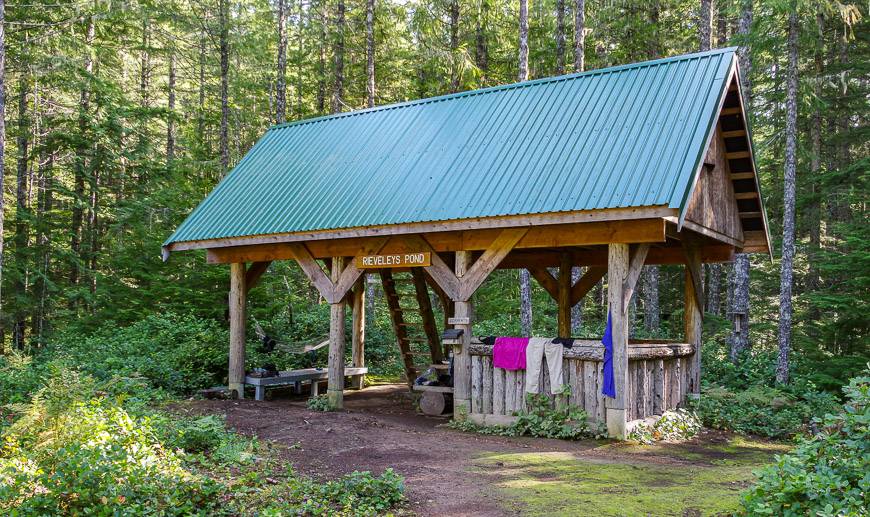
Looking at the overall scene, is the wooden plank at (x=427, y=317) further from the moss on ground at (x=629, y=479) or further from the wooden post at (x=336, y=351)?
the moss on ground at (x=629, y=479)

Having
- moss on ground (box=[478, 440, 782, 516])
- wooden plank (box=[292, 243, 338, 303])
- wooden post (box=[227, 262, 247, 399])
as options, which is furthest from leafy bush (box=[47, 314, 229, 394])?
moss on ground (box=[478, 440, 782, 516])

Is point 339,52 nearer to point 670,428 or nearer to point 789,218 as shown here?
point 789,218

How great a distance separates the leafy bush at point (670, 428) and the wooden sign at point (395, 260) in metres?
4.26

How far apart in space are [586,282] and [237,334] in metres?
7.30

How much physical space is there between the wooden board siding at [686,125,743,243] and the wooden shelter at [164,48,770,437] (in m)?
0.05

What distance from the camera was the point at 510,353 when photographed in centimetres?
1089

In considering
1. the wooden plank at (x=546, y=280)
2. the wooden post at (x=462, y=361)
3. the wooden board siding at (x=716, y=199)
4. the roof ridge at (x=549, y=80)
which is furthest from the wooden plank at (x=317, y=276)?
the wooden board siding at (x=716, y=199)

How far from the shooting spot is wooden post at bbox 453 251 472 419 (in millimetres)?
11359

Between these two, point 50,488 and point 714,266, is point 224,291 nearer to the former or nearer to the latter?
point 50,488

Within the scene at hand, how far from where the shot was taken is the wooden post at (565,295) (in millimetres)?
14305

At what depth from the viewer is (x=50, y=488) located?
614 centimetres

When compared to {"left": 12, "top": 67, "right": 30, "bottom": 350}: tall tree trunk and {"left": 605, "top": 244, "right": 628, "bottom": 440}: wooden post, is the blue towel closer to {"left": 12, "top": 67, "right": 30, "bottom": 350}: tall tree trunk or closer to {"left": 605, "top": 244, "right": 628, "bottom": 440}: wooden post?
{"left": 605, "top": 244, "right": 628, "bottom": 440}: wooden post

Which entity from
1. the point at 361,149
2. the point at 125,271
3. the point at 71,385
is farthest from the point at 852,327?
the point at 125,271

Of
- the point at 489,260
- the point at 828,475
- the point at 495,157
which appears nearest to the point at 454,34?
the point at 495,157
